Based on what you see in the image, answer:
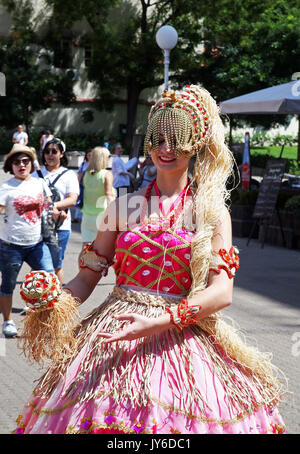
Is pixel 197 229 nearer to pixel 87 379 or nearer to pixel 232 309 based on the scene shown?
pixel 87 379

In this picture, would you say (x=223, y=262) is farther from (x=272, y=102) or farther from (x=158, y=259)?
(x=272, y=102)

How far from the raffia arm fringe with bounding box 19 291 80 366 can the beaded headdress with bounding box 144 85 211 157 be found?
784 mm

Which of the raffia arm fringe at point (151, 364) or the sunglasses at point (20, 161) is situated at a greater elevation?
the sunglasses at point (20, 161)

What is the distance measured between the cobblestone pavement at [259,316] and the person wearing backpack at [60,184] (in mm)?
733

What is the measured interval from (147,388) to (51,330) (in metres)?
0.46

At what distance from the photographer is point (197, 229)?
126 inches

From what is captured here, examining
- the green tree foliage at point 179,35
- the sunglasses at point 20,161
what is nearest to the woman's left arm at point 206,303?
the sunglasses at point 20,161

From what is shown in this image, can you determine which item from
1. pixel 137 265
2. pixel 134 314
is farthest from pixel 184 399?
pixel 137 265

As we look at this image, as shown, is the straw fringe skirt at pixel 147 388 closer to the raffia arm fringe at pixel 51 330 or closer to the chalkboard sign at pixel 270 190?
the raffia arm fringe at pixel 51 330

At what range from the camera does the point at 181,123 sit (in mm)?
3197

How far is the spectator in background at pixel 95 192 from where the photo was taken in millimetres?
9805

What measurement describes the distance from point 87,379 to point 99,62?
34869 mm

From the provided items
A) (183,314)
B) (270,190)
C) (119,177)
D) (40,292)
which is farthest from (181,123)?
(119,177)

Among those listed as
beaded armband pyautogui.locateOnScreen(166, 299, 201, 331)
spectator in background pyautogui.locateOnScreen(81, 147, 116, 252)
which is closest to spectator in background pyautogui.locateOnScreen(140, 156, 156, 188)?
spectator in background pyautogui.locateOnScreen(81, 147, 116, 252)
